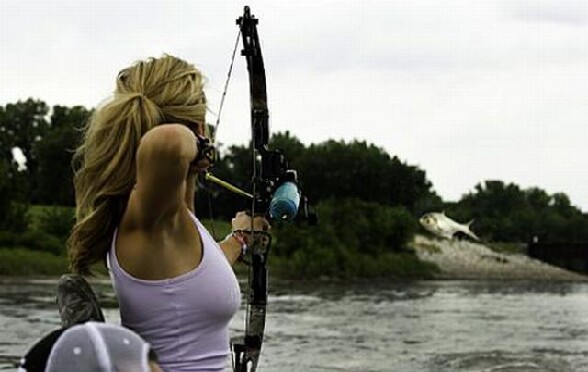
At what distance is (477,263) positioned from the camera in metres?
67.2

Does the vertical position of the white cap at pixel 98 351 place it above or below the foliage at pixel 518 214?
below

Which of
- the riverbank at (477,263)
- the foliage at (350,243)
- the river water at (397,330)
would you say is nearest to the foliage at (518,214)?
the riverbank at (477,263)

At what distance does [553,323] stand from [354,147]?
43.7 m

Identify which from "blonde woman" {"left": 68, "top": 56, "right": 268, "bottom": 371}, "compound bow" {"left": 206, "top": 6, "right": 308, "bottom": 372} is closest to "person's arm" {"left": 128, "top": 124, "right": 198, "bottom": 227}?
"blonde woman" {"left": 68, "top": 56, "right": 268, "bottom": 371}

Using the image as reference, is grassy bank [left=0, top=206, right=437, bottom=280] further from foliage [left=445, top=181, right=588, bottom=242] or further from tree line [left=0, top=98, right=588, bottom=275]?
foliage [left=445, top=181, right=588, bottom=242]

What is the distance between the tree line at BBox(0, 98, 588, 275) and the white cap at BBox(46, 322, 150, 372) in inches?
1832

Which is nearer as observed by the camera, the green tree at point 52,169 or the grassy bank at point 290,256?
the grassy bank at point 290,256

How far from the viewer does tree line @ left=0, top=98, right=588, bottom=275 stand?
58.8 metres

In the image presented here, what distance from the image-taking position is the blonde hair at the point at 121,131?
3.29 m

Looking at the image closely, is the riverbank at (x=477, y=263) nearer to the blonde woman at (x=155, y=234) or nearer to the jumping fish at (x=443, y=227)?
the jumping fish at (x=443, y=227)

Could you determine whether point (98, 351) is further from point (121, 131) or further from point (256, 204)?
point (256, 204)

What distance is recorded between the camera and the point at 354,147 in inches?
2847

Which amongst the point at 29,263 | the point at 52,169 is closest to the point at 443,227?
the point at 52,169

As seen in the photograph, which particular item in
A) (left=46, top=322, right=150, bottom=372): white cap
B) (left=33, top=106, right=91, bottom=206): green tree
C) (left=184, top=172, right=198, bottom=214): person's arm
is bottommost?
(left=46, top=322, right=150, bottom=372): white cap
